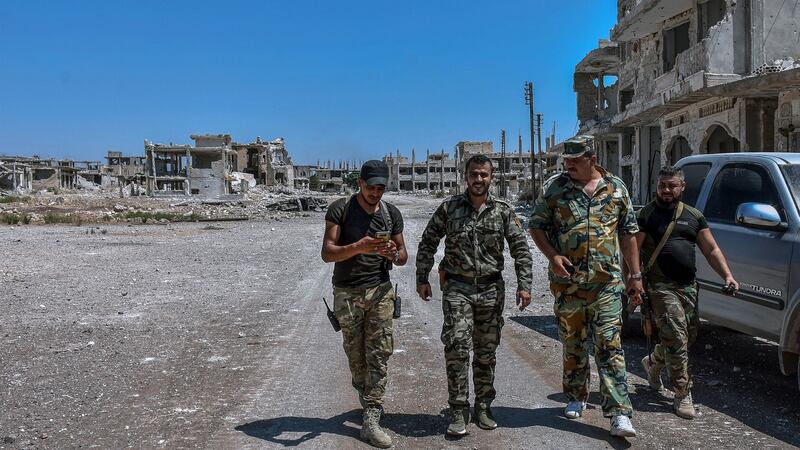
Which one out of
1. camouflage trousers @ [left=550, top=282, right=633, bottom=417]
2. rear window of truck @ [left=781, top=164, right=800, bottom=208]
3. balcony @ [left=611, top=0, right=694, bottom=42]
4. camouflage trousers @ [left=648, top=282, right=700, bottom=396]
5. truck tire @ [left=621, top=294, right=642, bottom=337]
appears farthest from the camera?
balcony @ [left=611, top=0, right=694, bottom=42]

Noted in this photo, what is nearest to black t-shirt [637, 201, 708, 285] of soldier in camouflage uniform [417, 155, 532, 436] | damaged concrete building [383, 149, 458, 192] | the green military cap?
the green military cap

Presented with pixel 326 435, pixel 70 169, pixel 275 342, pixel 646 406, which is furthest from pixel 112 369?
pixel 70 169

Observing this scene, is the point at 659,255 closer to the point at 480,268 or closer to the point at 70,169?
the point at 480,268

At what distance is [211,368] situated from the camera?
598 cm

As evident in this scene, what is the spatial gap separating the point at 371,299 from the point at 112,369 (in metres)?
3.09

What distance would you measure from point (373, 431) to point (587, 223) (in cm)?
194

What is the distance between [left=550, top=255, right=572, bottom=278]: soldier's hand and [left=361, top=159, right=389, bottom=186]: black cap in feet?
3.99

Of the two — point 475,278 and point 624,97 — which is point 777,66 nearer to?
point 624,97

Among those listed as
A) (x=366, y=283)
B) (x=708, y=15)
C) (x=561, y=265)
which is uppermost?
(x=708, y=15)

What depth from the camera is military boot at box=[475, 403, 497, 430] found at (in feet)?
14.1

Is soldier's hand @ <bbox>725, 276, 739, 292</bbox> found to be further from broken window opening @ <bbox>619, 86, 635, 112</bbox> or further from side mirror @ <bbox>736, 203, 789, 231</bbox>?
broken window opening @ <bbox>619, 86, 635, 112</bbox>

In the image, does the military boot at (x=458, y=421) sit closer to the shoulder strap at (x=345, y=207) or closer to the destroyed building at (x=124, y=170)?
the shoulder strap at (x=345, y=207)

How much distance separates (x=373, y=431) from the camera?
13.4ft

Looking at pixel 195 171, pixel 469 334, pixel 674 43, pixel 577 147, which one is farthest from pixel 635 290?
pixel 195 171
